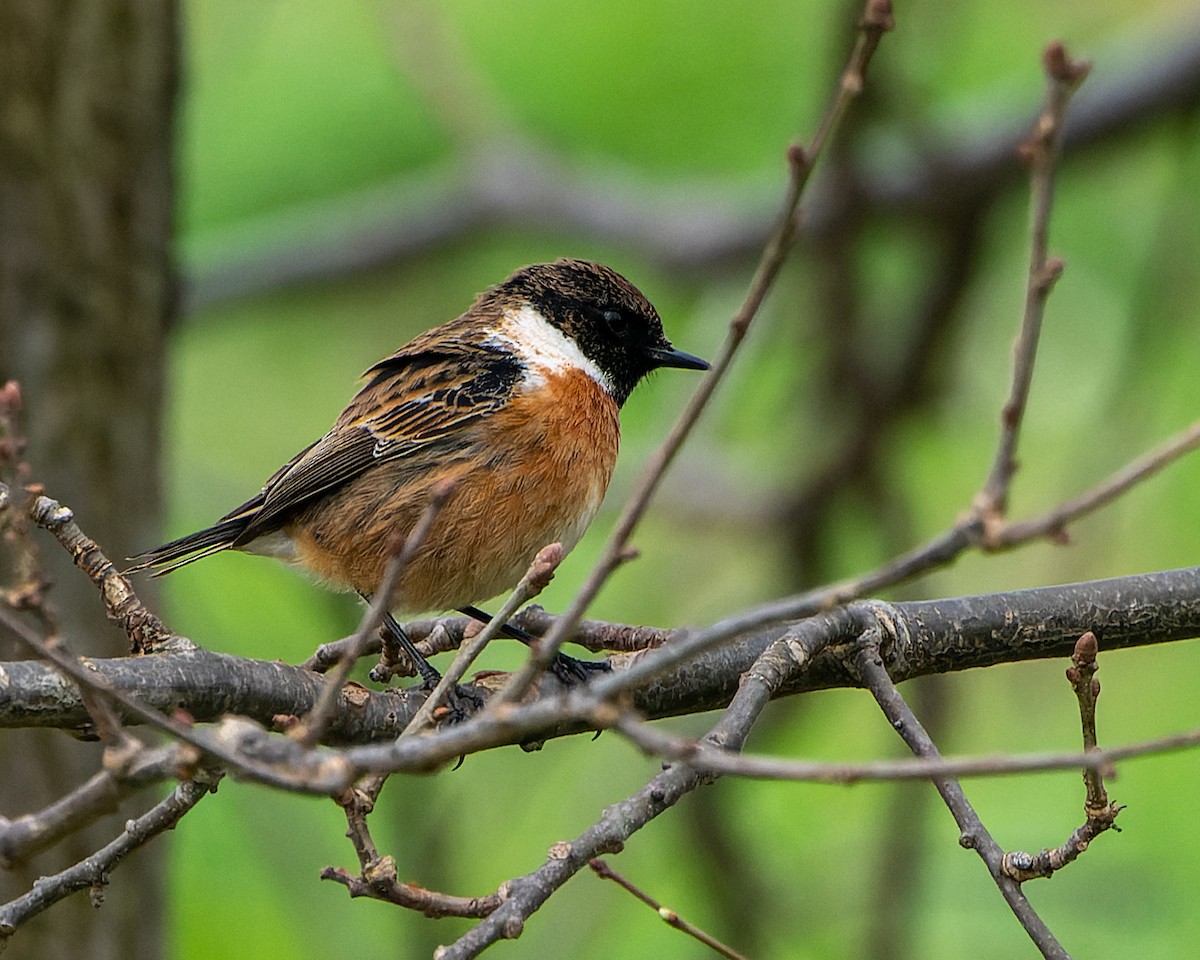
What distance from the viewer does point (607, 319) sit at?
234 inches

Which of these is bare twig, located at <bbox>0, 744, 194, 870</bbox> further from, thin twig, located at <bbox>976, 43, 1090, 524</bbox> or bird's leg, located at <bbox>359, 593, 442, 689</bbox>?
bird's leg, located at <bbox>359, 593, 442, 689</bbox>

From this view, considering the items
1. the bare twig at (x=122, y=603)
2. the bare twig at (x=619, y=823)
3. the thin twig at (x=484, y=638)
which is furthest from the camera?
the bare twig at (x=122, y=603)

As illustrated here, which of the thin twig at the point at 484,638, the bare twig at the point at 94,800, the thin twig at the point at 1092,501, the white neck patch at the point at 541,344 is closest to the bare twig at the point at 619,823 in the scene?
the thin twig at the point at 484,638

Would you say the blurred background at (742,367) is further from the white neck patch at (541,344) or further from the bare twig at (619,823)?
the bare twig at (619,823)

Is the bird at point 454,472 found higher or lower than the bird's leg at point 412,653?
higher

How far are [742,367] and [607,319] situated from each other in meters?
1.84

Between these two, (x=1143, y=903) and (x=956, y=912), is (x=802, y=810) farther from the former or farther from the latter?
(x=1143, y=903)

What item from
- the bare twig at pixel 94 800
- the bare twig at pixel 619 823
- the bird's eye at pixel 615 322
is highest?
the bird's eye at pixel 615 322

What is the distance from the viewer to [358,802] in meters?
2.85

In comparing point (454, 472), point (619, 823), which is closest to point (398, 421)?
point (454, 472)

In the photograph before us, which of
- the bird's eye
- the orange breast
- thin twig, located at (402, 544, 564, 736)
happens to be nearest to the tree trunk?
the orange breast

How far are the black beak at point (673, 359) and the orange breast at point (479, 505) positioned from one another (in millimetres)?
612

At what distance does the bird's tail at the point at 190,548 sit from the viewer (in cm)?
493

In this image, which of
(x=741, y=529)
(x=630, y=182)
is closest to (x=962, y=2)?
(x=630, y=182)
